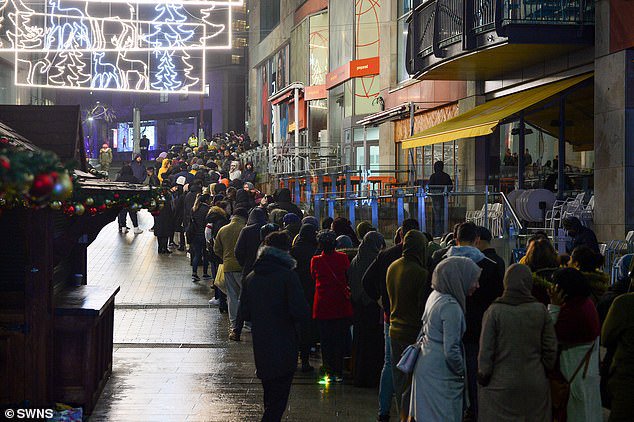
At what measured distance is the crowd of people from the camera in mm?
7051

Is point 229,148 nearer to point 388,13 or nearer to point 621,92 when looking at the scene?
point 388,13

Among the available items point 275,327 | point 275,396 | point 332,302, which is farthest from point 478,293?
point 332,302

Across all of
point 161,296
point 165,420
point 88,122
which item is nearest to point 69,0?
point 161,296

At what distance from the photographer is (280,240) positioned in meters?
8.65

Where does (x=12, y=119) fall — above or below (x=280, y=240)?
above

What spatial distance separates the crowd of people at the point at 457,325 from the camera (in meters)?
7.05

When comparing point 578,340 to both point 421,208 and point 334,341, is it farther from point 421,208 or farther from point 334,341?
point 421,208

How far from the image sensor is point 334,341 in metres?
11.4

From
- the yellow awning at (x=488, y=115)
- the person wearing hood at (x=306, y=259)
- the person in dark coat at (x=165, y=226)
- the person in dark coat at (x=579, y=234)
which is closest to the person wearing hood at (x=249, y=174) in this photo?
the person in dark coat at (x=165, y=226)

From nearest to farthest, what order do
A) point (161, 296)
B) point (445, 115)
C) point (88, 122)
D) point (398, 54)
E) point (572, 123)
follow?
point (161, 296) → point (572, 123) → point (445, 115) → point (398, 54) → point (88, 122)

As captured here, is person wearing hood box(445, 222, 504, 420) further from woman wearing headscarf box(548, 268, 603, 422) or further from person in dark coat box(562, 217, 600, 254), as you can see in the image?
person in dark coat box(562, 217, 600, 254)

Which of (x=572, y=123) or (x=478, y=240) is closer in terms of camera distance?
(x=478, y=240)

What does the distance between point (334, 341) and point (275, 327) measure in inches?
129

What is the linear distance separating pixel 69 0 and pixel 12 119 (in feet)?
40.1
